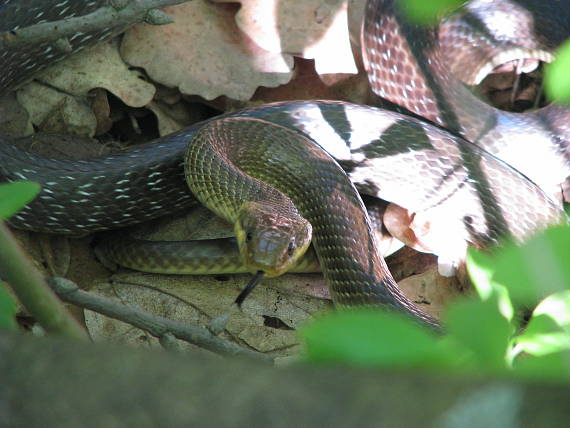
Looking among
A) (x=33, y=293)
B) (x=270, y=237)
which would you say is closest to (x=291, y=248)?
(x=270, y=237)

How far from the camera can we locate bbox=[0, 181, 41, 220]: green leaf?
141 cm

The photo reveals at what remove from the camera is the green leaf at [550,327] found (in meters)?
1.23

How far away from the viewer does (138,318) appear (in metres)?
2.62

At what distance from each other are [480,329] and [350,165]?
3790 millimetres

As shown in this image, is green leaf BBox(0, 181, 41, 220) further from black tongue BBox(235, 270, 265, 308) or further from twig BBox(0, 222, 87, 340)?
black tongue BBox(235, 270, 265, 308)

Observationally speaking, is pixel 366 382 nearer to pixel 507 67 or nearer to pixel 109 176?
pixel 109 176

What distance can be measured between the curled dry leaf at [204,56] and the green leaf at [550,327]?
160 inches

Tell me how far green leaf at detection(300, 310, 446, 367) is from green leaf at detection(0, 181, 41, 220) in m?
0.76

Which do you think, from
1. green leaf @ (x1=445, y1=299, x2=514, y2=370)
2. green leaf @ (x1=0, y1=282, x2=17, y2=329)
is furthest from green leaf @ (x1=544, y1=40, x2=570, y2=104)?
green leaf @ (x1=0, y1=282, x2=17, y2=329)

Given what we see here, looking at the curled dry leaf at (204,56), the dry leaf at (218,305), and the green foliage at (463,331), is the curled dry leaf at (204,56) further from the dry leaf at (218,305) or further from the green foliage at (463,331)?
the green foliage at (463,331)

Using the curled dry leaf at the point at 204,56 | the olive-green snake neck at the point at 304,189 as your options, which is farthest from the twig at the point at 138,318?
the curled dry leaf at the point at 204,56

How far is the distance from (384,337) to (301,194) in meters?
3.60

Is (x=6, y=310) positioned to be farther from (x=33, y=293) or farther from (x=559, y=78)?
(x=559, y=78)

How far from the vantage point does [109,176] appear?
443 centimetres
